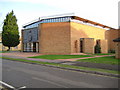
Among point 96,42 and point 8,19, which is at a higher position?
point 8,19

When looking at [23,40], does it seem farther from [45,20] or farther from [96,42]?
[96,42]

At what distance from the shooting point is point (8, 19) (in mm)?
45438

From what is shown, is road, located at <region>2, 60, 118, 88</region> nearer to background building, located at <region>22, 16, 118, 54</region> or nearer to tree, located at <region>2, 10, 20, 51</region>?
background building, located at <region>22, 16, 118, 54</region>

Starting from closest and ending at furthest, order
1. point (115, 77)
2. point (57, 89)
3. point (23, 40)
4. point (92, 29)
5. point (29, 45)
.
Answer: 1. point (57, 89)
2. point (115, 77)
3. point (92, 29)
4. point (29, 45)
5. point (23, 40)

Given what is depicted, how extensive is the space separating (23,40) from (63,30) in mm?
18219

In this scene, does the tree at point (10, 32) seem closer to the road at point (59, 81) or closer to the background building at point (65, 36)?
the background building at point (65, 36)

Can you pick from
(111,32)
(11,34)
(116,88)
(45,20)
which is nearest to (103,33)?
(111,32)

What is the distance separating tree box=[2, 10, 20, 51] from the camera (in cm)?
4359

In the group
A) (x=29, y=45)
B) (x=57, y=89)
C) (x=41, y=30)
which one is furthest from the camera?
(x=29, y=45)

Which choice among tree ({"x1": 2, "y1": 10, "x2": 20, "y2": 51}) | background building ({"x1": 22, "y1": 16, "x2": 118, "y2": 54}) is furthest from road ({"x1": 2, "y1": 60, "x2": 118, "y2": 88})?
tree ({"x1": 2, "y1": 10, "x2": 20, "y2": 51})

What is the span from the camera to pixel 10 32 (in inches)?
1722

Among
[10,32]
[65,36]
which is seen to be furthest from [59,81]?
[10,32]

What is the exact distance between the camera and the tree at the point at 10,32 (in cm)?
4359

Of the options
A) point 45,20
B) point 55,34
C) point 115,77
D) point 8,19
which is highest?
point 8,19
